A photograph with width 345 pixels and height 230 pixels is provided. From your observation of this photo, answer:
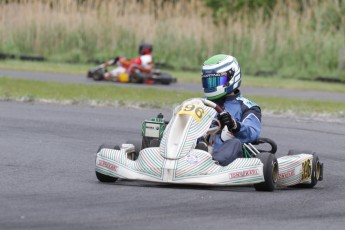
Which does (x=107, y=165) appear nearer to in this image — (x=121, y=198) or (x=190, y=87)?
(x=121, y=198)

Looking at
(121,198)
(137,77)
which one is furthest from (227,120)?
(137,77)

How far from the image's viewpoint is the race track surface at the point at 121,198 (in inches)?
222

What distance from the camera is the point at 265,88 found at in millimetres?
20281

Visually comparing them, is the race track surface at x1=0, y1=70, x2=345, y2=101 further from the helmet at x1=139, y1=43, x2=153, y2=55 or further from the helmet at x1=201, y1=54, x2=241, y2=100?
the helmet at x1=201, y1=54, x2=241, y2=100

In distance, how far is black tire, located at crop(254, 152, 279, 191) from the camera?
23.4 feet

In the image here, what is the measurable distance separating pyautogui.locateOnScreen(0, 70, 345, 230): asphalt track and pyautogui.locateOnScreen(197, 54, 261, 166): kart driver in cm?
55

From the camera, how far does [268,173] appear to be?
281 inches

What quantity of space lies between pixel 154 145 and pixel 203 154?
0.61m

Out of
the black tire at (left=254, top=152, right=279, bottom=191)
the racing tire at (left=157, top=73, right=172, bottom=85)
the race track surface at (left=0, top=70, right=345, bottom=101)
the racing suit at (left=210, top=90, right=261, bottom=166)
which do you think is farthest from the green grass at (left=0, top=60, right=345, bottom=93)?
the black tire at (left=254, top=152, right=279, bottom=191)

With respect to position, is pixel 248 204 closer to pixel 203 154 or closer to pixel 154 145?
pixel 203 154

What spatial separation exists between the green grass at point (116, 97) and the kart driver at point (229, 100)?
256 inches

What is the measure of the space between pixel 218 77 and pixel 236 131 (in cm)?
49

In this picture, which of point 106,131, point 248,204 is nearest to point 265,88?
point 106,131

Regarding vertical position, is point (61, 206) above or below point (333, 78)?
above
